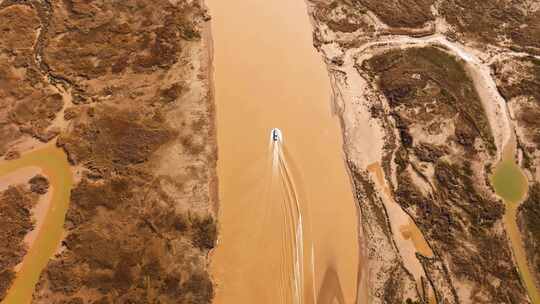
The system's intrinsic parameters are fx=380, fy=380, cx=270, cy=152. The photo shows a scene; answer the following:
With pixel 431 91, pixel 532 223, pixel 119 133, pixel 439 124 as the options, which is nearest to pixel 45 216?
pixel 119 133

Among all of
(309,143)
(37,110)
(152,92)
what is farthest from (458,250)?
(37,110)

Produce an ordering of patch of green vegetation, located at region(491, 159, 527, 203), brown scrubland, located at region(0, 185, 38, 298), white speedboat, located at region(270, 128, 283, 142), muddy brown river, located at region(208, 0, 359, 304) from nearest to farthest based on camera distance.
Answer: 1. brown scrubland, located at region(0, 185, 38, 298)
2. muddy brown river, located at region(208, 0, 359, 304)
3. patch of green vegetation, located at region(491, 159, 527, 203)
4. white speedboat, located at region(270, 128, 283, 142)

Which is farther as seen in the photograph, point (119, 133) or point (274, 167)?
point (119, 133)

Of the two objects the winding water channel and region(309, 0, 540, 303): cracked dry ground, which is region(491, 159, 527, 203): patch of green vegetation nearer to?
region(309, 0, 540, 303): cracked dry ground

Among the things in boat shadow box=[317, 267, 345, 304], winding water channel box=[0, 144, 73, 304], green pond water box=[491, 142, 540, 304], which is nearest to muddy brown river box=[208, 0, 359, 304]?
boat shadow box=[317, 267, 345, 304]

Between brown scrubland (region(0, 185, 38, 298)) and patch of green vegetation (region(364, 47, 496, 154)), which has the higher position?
patch of green vegetation (region(364, 47, 496, 154))

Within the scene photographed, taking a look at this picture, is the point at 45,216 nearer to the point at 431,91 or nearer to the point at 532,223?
the point at 431,91

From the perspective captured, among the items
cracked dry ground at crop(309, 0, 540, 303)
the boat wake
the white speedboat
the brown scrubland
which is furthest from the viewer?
the white speedboat
